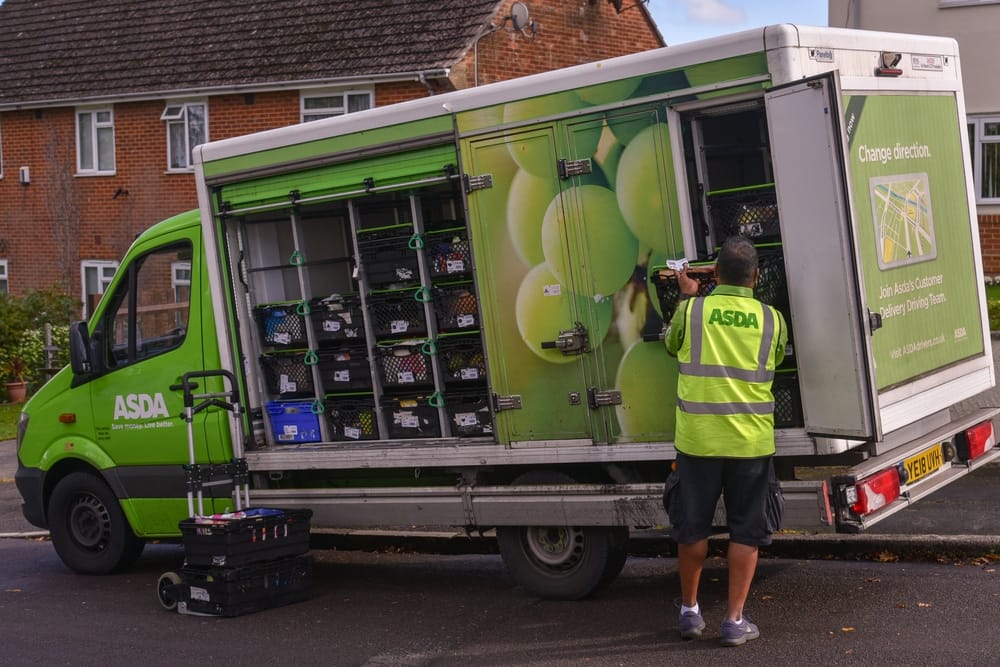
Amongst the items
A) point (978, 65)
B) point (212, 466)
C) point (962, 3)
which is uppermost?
point (962, 3)

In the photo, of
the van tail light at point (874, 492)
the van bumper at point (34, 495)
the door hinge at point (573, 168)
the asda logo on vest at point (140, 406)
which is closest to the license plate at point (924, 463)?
the van tail light at point (874, 492)

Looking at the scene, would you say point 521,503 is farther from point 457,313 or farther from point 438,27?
point 438,27

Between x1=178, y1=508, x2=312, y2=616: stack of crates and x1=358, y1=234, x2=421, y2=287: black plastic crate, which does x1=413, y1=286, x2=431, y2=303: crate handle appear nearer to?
x1=358, y1=234, x2=421, y2=287: black plastic crate

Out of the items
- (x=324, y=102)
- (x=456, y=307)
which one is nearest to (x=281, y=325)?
(x=456, y=307)

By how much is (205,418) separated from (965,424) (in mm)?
4579

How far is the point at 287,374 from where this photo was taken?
852cm

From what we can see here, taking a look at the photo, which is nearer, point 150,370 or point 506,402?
point 506,402

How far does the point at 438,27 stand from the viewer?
2072 cm

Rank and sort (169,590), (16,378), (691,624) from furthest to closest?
(16,378) < (169,590) < (691,624)

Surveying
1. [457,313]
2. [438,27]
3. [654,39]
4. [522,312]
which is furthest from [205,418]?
[654,39]

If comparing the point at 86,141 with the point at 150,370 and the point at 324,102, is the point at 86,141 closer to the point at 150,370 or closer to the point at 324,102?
the point at 324,102

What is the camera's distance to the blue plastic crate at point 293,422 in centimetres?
838

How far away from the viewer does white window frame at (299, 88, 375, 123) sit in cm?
2097

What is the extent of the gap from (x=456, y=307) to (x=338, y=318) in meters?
0.91
